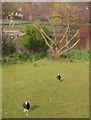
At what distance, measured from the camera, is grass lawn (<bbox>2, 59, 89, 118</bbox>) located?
8.14 m

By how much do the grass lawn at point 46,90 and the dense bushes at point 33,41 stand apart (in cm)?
314

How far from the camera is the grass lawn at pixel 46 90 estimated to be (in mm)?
8141

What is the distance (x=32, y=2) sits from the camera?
24891 millimetres

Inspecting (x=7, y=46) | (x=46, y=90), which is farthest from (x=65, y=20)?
(x=46, y=90)

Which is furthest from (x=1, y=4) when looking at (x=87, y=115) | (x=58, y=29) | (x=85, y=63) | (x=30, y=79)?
(x=87, y=115)

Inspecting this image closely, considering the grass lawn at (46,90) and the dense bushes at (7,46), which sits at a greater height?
the dense bushes at (7,46)

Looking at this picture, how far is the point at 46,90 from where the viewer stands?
34.8 ft

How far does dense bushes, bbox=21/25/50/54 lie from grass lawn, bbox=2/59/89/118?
314cm

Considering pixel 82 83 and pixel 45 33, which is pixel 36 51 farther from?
pixel 82 83

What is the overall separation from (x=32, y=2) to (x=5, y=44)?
698 centimetres

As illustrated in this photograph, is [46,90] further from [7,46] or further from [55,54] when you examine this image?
[7,46]

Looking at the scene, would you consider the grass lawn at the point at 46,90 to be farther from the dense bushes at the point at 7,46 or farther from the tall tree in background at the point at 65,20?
the tall tree in background at the point at 65,20

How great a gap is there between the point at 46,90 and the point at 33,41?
9.46 metres

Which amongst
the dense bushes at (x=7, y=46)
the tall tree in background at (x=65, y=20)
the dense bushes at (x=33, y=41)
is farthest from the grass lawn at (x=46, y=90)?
the tall tree in background at (x=65, y=20)
